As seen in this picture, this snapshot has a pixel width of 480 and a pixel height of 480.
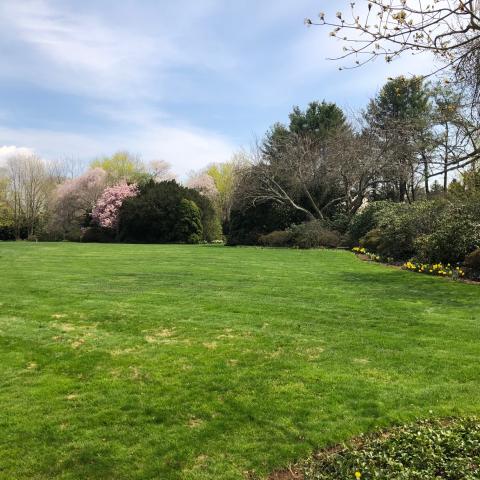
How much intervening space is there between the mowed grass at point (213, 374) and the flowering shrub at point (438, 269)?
7.36 ft

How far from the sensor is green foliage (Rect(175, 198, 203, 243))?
28.2m

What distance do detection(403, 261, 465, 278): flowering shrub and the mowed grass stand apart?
2.24 metres

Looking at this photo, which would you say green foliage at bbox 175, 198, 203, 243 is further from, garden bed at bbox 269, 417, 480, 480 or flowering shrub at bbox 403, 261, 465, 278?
garden bed at bbox 269, 417, 480, 480

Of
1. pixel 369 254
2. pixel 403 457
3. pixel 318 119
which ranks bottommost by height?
pixel 403 457

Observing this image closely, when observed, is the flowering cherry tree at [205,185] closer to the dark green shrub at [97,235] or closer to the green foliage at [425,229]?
the dark green shrub at [97,235]

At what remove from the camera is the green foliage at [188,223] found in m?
28.2

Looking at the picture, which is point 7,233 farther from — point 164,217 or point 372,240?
point 372,240

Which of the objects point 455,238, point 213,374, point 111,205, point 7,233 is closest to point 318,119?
point 111,205

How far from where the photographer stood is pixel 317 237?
790 inches

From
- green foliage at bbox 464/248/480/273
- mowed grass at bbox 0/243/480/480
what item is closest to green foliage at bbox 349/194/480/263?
green foliage at bbox 464/248/480/273

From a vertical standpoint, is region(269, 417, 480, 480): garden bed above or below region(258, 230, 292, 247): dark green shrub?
below

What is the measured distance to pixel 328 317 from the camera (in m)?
6.50

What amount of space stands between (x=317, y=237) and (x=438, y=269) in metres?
9.01

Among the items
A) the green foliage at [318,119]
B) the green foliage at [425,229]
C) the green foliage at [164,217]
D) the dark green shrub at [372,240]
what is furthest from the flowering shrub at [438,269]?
the green foliage at [318,119]
